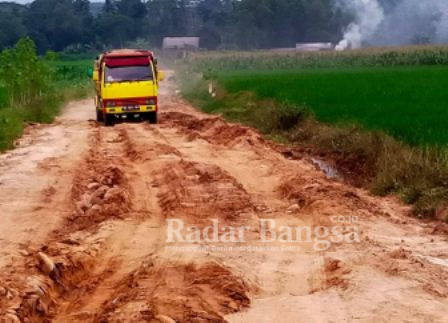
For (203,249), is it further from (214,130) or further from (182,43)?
(182,43)

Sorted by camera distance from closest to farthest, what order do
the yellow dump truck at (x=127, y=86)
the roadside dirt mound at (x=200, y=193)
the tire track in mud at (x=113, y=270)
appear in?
the tire track in mud at (x=113, y=270) < the roadside dirt mound at (x=200, y=193) < the yellow dump truck at (x=127, y=86)

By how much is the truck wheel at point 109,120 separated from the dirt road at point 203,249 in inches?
354

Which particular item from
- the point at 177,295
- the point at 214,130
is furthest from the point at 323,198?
the point at 214,130

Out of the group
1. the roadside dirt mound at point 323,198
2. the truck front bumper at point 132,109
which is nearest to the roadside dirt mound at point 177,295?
the roadside dirt mound at point 323,198

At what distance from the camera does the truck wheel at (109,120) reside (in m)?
24.8

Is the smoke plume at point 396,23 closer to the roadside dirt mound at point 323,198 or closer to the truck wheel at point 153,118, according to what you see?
the truck wheel at point 153,118

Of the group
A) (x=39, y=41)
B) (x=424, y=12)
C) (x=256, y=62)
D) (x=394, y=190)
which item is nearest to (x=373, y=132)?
(x=394, y=190)

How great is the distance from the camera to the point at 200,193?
11.6 meters

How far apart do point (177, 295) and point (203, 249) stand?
5.61 feet

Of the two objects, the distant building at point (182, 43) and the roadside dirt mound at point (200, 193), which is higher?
the roadside dirt mound at point (200, 193)

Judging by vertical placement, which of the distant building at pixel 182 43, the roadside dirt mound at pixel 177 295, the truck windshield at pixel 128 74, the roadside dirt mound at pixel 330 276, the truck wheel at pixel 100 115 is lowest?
the distant building at pixel 182 43

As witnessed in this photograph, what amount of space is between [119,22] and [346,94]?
8474 centimetres

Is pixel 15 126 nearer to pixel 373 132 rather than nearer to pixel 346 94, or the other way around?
pixel 346 94

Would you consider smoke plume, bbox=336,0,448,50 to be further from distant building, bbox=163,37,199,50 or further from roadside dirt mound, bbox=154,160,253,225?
roadside dirt mound, bbox=154,160,253,225
